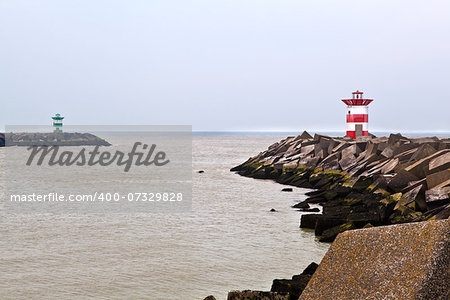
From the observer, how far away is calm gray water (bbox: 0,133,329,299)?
9.91 m

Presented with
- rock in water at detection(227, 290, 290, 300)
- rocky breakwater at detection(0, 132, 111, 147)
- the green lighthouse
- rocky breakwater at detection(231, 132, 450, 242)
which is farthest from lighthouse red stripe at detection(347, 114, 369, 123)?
rocky breakwater at detection(0, 132, 111, 147)

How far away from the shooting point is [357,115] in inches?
1425

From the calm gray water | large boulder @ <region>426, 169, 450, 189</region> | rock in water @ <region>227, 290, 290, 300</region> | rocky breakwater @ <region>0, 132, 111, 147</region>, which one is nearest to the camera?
rock in water @ <region>227, 290, 290, 300</region>

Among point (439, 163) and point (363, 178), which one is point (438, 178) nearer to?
point (439, 163)

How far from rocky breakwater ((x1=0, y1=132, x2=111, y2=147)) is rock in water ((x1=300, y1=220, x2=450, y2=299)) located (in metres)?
111

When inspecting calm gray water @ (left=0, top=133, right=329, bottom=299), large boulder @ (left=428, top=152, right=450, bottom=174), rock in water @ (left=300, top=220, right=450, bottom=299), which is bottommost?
calm gray water @ (left=0, top=133, right=329, bottom=299)

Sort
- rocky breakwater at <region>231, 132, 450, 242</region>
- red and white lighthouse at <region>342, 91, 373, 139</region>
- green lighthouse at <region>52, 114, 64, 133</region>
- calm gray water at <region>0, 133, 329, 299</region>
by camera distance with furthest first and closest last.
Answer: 1. green lighthouse at <region>52, 114, 64, 133</region>
2. red and white lighthouse at <region>342, 91, 373, 139</region>
3. rocky breakwater at <region>231, 132, 450, 242</region>
4. calm gray water at <region>0, 133, 329, 299</region>

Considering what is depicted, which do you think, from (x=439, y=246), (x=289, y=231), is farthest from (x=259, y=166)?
(x=439, y=246)

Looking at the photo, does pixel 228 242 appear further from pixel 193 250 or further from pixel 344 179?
pixel 344 179

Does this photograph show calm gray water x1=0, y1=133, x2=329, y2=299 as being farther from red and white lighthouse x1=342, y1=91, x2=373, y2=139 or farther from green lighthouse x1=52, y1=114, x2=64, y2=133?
green lighthouse x1=52, y1=114, x2=64, y2=133

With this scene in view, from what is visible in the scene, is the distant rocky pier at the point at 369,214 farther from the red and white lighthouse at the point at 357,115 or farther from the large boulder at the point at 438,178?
the red and white lighthouse at the point at 357,115

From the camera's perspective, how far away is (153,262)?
11.8 meters

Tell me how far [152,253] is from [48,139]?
4145 inches

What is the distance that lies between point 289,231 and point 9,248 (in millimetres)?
8395
